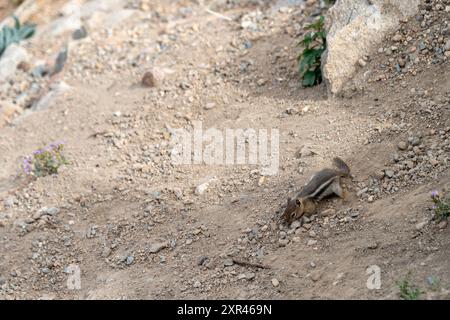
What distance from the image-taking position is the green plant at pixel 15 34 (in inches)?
375

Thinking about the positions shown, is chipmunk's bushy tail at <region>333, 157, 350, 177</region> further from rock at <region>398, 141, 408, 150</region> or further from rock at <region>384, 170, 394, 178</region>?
rock at <region>398, 141, 408, 150</region>

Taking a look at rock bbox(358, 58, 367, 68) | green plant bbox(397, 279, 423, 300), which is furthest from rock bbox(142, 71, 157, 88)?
green plant bbox(397, 279, 423, 300)

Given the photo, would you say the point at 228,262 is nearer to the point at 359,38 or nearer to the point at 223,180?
the point at 223,180

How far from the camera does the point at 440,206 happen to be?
4.55 meters

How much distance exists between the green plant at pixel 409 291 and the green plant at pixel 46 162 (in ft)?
12.8

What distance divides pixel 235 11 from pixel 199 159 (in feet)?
8.60

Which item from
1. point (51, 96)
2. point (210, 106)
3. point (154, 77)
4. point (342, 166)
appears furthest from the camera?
point (51, 96)

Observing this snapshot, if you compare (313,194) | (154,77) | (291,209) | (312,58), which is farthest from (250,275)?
(154,77)

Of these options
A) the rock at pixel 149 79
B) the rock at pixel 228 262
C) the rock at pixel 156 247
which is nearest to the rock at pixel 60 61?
the rock at pixel 149 79

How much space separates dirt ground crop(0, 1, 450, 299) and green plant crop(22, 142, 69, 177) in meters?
0.12

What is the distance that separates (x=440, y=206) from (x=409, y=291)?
2.60 feet

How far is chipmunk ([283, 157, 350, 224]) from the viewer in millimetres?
5074

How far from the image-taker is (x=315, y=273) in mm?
4621

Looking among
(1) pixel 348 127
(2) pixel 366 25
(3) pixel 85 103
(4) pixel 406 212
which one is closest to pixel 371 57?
(2) pixel 366 25
